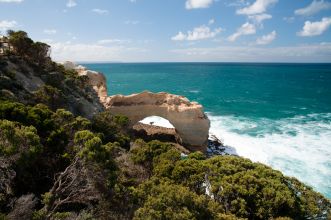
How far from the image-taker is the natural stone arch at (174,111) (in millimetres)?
43062

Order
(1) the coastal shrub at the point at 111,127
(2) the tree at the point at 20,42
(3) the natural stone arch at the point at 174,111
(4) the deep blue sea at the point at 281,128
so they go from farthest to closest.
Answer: (3) the natural stone arch at the point at 174,111 < (4) the deep blue sea at the point at 281,128 < (2) the tree at the point at 20,42 < (1) the coastal shrub at the point at 111,127

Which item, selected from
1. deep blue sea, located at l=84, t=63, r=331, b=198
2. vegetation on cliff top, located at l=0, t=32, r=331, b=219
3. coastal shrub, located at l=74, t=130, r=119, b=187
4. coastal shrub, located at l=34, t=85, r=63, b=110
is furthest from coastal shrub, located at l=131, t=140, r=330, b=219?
deep blue sea, located at l=84, t=63, r=331, b=198

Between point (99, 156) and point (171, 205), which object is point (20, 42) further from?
point (171, 205)

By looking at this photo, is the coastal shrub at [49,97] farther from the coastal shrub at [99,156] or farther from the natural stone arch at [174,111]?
the coastal shrub at [99,156]

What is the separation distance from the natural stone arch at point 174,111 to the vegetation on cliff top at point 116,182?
728 inches

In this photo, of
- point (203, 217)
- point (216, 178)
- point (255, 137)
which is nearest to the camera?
point (203, 217)

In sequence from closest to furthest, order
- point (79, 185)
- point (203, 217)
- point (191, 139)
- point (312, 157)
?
point (203, 217) < point (79, 185) < point (312, 157) < point (191, 139)

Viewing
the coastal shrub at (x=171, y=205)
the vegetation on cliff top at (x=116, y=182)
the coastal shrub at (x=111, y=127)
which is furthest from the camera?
the coastal shrub at (x=111, y=127)

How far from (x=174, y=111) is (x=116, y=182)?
2699 cm

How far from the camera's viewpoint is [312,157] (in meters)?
40.3

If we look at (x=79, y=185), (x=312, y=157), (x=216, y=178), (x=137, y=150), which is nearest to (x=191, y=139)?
(x=312, y=157)

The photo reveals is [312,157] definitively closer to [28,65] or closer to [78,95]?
[78,95]

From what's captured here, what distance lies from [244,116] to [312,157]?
79.0 ft

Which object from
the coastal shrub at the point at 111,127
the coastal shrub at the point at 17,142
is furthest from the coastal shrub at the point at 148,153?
the coastal shrub at the point at 17,142
